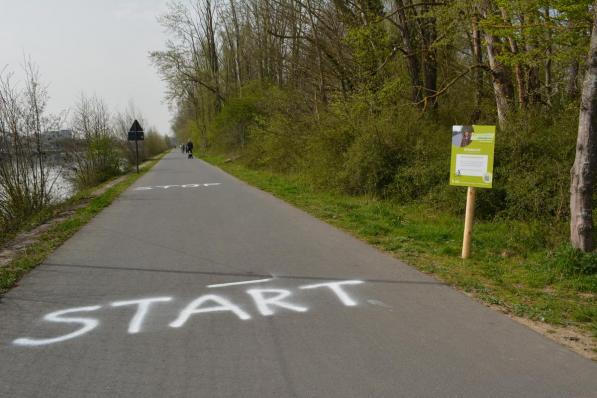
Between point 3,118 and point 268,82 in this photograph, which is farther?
A: point 268,82

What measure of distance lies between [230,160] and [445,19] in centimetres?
2287

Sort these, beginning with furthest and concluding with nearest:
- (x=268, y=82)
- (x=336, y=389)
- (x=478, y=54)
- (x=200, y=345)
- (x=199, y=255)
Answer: (x=268, y=82) → (x=478, y=54) → (x=199, y=255) → (x=200, y=345) → (x=336, y=389)

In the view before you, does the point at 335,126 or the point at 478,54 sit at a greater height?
the point at 478,54

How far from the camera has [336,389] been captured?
3018 mm

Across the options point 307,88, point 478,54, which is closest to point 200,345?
point 478,54

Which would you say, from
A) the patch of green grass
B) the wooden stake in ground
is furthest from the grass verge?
the wooden stake in ground

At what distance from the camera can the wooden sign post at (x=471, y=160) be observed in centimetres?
609

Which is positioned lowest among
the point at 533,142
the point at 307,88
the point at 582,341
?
the point at 582,341

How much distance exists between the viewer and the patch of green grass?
478 cm

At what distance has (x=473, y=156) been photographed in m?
6.24

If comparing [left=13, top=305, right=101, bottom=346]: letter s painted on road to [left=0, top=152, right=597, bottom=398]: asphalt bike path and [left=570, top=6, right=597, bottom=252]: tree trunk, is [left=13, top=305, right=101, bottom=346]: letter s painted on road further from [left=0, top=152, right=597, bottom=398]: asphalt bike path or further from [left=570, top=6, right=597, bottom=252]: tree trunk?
[left=570, top=6, right=597, bottom=252]: tree trunk

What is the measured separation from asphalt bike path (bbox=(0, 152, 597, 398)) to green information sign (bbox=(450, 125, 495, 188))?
1.46m

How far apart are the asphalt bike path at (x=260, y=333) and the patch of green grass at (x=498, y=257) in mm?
446

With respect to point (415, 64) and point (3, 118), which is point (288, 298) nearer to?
point (3, 118)
